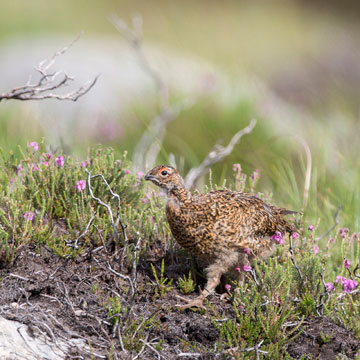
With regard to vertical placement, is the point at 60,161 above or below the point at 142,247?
above

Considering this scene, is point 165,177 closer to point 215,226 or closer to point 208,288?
point 215,226

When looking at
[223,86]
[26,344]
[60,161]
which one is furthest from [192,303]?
[223,86]

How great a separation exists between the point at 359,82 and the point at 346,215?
9229 mm

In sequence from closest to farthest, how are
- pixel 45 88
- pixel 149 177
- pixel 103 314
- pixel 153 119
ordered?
1. pixel 103 314
2. pixel 149 177
3. pixel 45 88
4. pixel 153 119

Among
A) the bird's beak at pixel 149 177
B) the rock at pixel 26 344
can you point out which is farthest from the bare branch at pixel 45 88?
the rock at pixel 26 344

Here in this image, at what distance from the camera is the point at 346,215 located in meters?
5.25

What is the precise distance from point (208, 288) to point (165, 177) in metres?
0.72

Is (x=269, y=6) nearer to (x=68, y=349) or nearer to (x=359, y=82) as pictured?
(x=359, y=82)

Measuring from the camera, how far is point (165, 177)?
13.6 feet

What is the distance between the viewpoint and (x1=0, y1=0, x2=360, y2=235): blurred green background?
6543 millimetres

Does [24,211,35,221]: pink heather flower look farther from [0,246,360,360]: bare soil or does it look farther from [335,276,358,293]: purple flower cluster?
[335,276,358,293]: purple flower cluster

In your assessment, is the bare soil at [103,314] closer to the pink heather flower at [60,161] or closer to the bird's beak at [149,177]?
the bird's beak at [149,177]

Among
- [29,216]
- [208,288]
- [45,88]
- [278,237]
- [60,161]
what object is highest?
[45,88]

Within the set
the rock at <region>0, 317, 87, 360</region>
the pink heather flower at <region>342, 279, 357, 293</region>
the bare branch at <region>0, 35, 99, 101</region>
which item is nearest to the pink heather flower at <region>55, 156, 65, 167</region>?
the bare branch at <region>0, 35, 99, 101</region>
